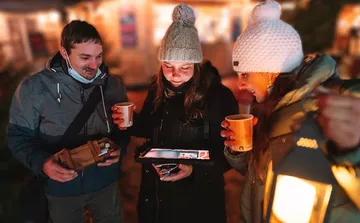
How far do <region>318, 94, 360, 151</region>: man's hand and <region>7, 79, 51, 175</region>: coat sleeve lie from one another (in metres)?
1.64

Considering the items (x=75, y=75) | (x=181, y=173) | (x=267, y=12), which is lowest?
(x=181, y=173)

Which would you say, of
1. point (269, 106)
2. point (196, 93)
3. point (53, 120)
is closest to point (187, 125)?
point (196, 93)

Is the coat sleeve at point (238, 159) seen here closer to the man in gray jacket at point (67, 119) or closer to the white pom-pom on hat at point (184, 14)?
the man in gray jacket at point (67, 119)

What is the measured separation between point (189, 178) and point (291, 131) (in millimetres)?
946

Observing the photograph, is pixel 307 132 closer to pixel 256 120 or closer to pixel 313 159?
pixel 313 159

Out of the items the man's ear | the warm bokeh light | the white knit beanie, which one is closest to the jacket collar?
the white knit beanie

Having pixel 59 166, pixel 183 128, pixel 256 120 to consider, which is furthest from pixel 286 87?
pixel 59 166

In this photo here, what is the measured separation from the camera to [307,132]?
1021 millimetres

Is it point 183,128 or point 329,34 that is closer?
point 183,128

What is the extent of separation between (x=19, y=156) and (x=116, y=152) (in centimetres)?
66

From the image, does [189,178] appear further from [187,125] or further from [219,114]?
[219,114]

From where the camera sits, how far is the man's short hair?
1.93 meters

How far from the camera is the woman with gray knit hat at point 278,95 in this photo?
102 cm

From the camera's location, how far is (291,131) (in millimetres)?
1211
